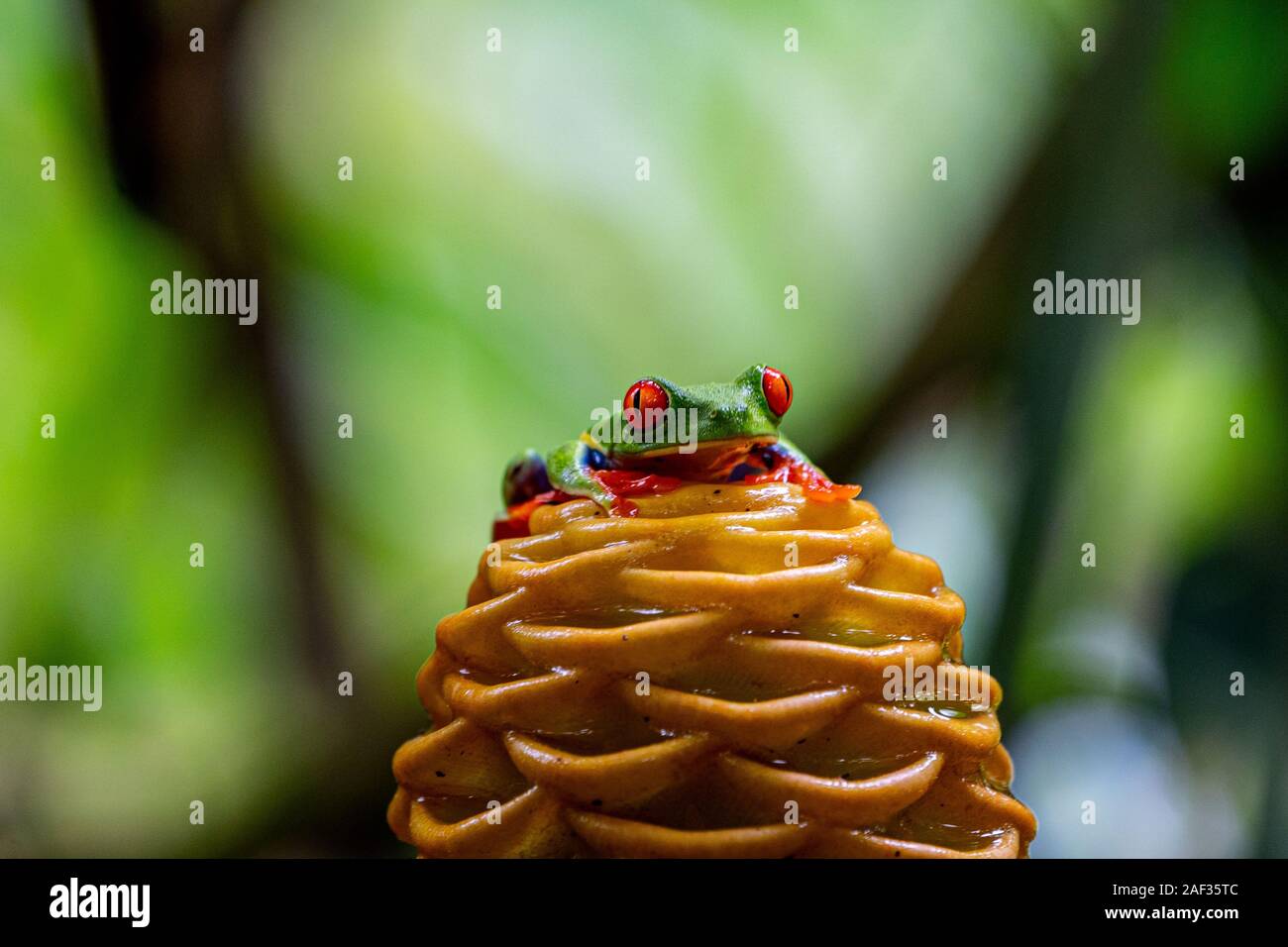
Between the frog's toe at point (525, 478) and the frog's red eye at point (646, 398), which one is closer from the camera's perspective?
the frog's red eye at point (646, 398)

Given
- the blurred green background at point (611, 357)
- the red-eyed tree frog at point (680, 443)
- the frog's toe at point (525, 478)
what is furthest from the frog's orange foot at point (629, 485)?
the blurred green background at point (611, 357)

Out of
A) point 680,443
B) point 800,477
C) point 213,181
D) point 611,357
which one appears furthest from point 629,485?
point 213,181

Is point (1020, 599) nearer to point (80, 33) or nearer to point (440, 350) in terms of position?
point (440, 350)

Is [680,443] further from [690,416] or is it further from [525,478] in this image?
[525,478]

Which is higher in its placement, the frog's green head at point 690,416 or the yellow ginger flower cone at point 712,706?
the frog's green head at point 690,416

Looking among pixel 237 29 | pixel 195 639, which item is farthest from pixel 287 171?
pixel 195 639

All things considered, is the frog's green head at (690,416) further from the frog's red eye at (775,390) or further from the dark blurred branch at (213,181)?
the dark blurred branch at (213,181)

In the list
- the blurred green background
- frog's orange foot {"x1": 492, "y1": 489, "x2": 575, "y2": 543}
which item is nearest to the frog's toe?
frog's orange foot {"x1": 492, "y1": 489, "x2": 575, "y2": 543}
